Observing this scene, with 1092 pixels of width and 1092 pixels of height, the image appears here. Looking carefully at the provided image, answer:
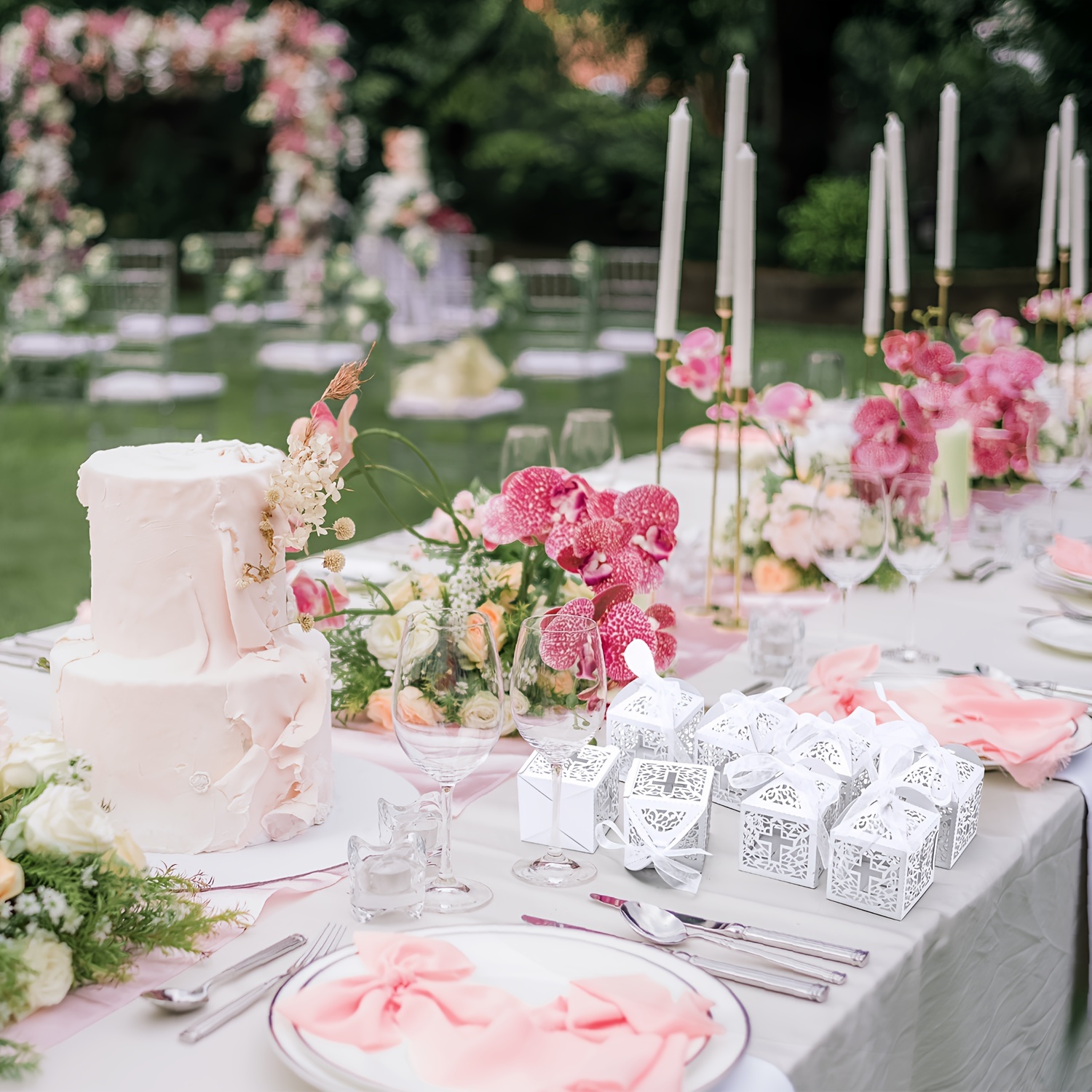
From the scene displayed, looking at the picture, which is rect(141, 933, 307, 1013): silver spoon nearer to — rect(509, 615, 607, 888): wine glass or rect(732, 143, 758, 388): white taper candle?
rect(509, 615, 607, 888): wine glass

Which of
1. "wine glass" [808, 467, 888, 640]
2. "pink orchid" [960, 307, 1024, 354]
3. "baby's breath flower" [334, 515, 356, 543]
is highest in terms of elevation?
"pink orchid" [960, 307, 1024, 354]

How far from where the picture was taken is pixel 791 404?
2.51m

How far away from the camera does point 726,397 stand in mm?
2436

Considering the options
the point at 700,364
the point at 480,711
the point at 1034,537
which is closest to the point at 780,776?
the point at 480,711

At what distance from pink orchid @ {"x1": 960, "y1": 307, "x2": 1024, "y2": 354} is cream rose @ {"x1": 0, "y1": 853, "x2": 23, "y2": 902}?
96.0 inches

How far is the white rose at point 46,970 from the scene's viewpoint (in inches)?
37.9

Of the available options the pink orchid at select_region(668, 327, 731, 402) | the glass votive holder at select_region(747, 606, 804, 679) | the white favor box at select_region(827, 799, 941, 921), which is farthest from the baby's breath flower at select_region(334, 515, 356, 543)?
the pink orchid at select_region(668, 327, 731, 402)

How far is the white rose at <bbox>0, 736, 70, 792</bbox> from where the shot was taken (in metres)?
1.08

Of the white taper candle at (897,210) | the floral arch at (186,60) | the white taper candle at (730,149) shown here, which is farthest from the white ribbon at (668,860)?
the floral arch at (186,60)

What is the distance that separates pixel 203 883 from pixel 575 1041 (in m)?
0.41

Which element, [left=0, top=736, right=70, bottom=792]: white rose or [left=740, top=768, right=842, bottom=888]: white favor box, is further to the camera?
[left=740, top=768, right=842, bottom=888]: white favor box

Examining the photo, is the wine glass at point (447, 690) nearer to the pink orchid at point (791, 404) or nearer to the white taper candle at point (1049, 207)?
the pink orchid at point (791, 404)

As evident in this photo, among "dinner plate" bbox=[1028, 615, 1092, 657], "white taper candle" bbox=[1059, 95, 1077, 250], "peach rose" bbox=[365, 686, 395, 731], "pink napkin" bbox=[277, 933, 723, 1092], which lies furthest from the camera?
"white taper candle" bbox=[1059, 95, 1077, 250]

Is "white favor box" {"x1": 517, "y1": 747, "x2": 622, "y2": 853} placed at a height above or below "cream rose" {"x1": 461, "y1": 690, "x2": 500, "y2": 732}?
below
